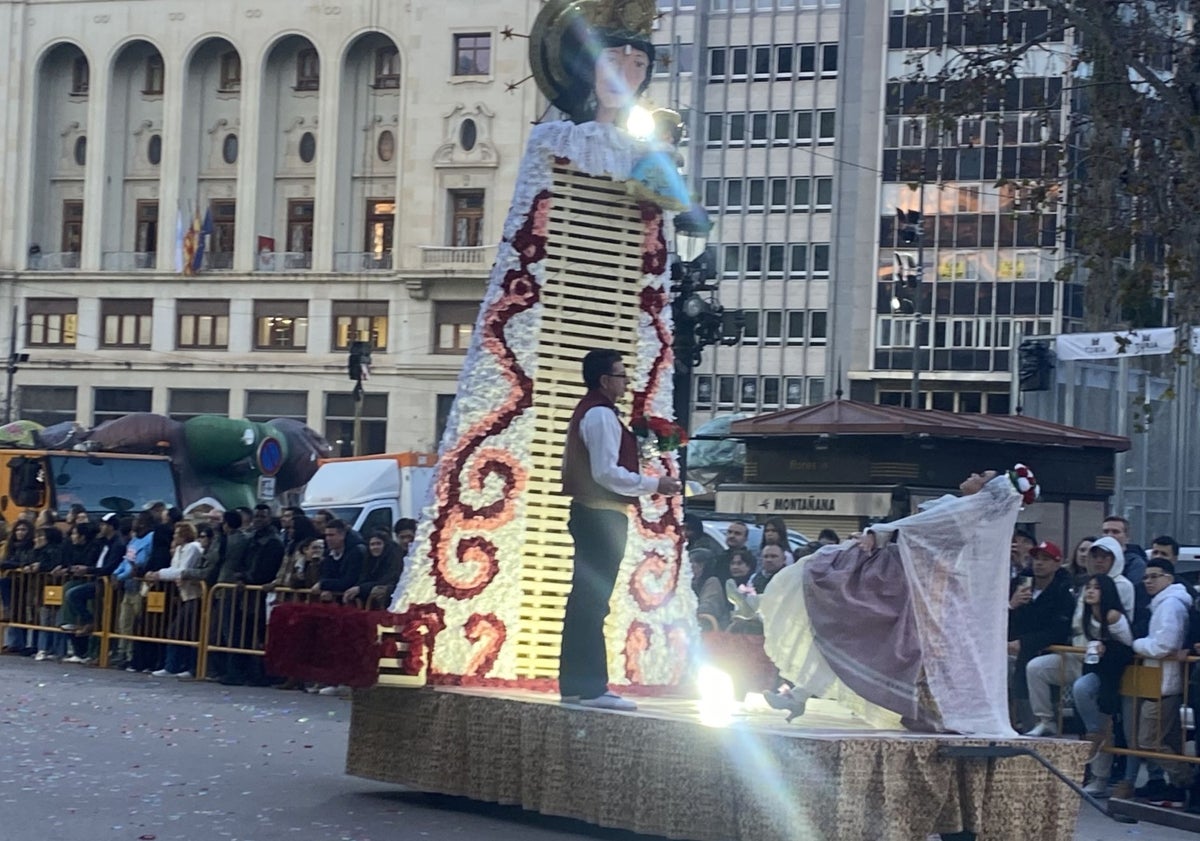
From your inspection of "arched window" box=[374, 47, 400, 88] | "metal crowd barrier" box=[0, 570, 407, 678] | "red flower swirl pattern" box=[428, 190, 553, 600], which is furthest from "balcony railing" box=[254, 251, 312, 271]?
"red flower swirl pattern" box=[428, 190, 553, 600]

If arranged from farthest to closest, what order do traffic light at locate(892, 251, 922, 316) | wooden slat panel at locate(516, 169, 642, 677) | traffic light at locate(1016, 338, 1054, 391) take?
traffic light at locate(892, 251, 922, 316) < traffic light at locate(1016, 338, 1054, 391) < wooden slat panel at locate(516, 169, 642, 677)

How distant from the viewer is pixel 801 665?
1018 cm

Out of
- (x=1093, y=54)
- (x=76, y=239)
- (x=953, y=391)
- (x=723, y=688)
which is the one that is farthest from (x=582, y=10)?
(x=76, y=239)

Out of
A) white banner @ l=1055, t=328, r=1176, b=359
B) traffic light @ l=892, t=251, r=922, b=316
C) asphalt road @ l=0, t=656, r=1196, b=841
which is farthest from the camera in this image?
traffic light @ l=892, t=251, r=922, b=316

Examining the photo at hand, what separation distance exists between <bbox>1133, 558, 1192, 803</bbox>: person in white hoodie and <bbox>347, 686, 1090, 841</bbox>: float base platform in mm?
3168

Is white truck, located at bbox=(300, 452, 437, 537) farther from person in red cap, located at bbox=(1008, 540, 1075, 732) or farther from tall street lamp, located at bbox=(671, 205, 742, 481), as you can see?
person in red cap, located at bbox=(1008, 540, 1075, 732)

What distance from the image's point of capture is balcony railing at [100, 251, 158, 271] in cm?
6981

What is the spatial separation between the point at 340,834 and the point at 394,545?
9.92m

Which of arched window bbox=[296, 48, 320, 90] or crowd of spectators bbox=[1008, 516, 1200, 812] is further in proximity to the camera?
arched window bbox=[296, 48, 320, 90]

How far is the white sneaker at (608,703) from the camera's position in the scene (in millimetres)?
10398

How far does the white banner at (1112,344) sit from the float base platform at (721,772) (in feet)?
38.1

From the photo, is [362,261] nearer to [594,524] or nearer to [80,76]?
[80,76]

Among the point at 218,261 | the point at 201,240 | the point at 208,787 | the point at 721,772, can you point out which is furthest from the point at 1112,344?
the point at 218,261

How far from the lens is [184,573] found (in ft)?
71.2
